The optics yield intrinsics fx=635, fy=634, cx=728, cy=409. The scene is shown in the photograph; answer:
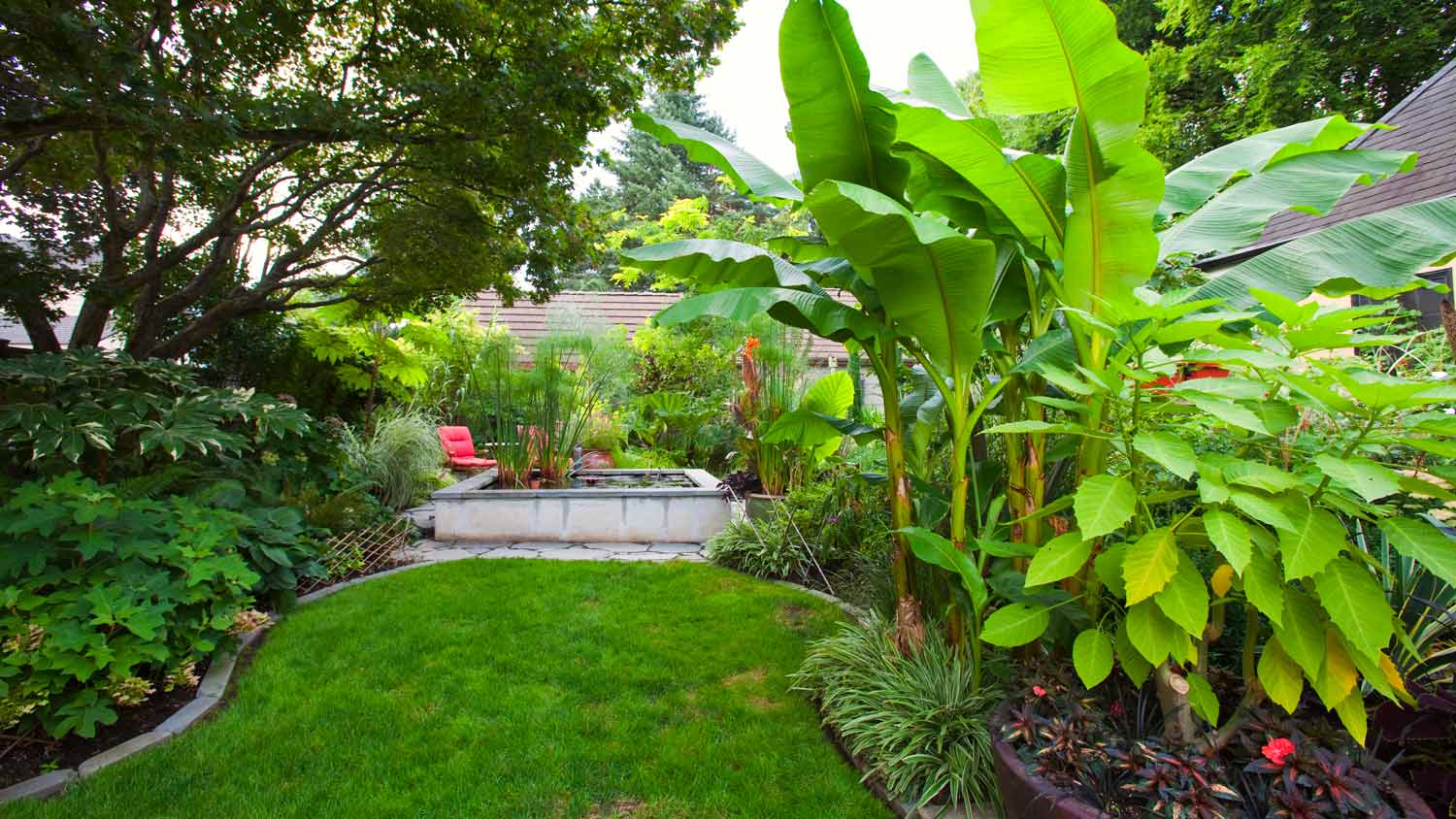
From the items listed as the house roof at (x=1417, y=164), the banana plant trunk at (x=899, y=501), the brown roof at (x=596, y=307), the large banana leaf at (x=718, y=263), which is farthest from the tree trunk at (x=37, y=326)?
the house roof at (x=1417, y=164)

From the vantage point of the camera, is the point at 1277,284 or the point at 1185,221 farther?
the point at 1185,221

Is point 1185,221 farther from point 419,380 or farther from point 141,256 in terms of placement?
point 419,380

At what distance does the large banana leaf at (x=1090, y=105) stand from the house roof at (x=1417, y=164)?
277 inches

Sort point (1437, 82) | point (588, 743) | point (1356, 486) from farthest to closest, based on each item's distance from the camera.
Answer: point (1437, 82), point (588, 743), point (1356, 486)

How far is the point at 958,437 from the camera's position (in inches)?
92.9

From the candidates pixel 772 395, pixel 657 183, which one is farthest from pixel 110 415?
pixel 657 183

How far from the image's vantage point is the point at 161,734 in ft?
8.17

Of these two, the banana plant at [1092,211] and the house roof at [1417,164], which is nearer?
the banana plant at [1092,211]

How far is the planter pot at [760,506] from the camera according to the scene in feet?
17.5

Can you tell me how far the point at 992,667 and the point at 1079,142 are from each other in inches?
73.2

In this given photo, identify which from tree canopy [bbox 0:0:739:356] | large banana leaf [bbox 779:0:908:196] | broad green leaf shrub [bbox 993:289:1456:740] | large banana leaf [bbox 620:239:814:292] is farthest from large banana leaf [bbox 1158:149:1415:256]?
tree canopy [bbox 0:0:739:356]

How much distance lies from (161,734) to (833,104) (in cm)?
349

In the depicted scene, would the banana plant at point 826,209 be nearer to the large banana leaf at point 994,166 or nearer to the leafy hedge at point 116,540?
the large banana leaf at point 994,166

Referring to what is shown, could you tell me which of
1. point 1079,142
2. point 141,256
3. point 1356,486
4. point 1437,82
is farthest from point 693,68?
point 1437,82
